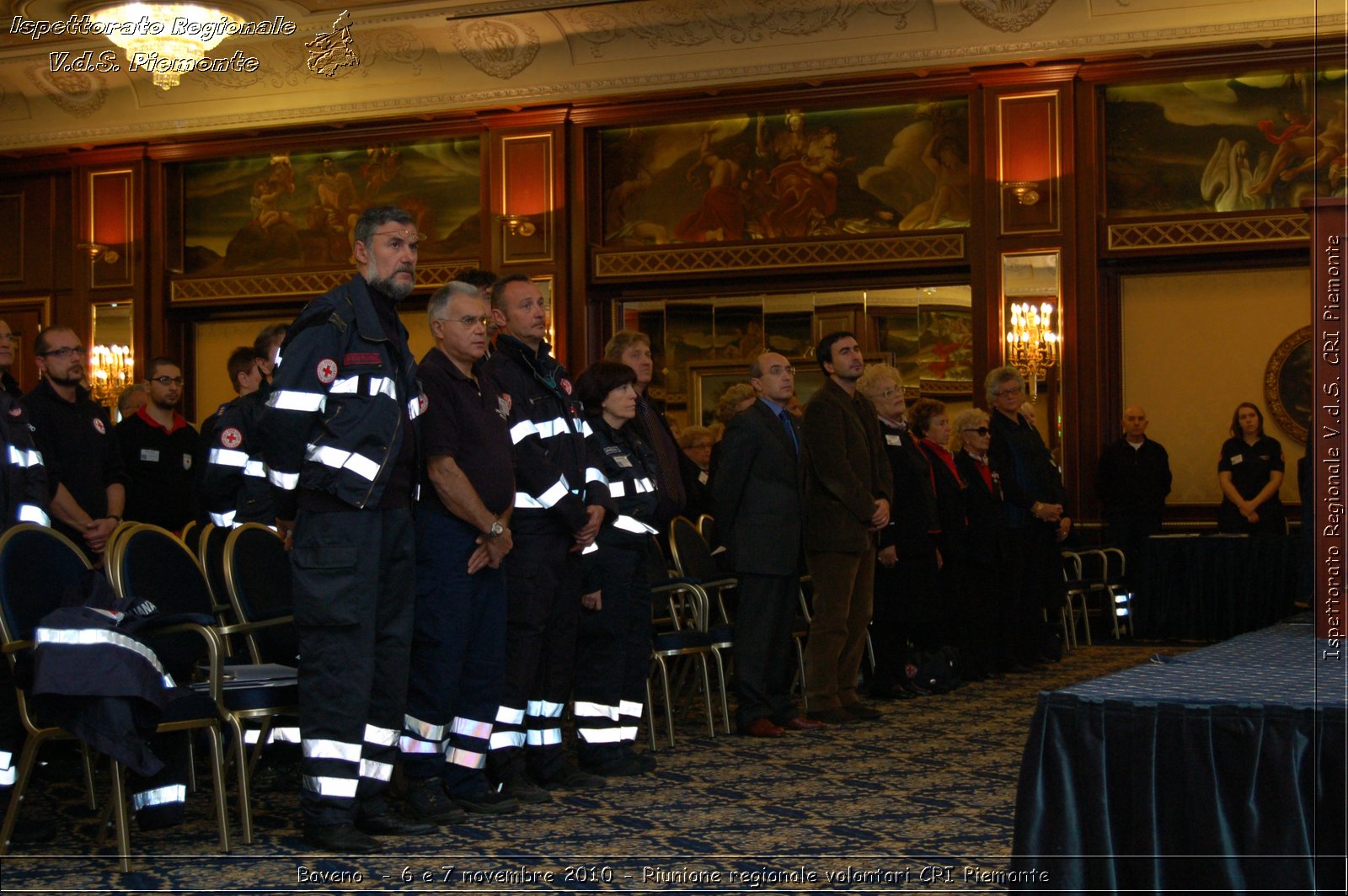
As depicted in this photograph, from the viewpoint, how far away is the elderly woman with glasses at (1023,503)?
897 cm

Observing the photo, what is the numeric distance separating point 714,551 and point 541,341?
109 inches

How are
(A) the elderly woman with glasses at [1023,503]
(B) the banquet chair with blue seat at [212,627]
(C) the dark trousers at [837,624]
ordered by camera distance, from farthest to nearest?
(A) the elderly woman with glasses at [1023,503] → (C) the dark trousers at [837,624] → (B) the banquet chair with blue seat at [212,627]

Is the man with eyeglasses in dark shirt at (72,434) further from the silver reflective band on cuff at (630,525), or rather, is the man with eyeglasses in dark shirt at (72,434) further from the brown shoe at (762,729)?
the brown shoe at (762,729)

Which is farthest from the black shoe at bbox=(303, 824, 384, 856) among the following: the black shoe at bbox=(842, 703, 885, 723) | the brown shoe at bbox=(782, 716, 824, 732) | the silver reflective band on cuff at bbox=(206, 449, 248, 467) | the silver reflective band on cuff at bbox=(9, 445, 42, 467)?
the black shoe at bbox=(842, 703, 885, 723)

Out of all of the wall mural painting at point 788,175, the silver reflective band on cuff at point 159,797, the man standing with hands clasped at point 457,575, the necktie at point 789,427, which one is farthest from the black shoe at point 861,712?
the wall mural painting at point 788,175

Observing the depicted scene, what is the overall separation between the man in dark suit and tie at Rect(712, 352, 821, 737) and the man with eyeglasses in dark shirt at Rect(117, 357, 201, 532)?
10.1 feet

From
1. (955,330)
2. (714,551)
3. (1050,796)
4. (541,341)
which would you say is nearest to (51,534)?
(541,341)

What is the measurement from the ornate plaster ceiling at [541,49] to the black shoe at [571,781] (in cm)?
819

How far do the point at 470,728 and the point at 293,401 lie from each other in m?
1.27

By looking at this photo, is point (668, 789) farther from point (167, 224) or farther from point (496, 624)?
point (167, 224)

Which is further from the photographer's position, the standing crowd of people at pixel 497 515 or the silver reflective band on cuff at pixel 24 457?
the silver reflective band on cuff at pixel 24 457

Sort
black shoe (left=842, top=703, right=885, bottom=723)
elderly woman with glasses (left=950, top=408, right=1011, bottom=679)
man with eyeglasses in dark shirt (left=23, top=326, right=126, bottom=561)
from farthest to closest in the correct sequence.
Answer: elderly woman with glasses (left=950, top=408, right=1011, bottom=679) < black shoe (left=842, top=703, right=885, bottom=723) < man with eyeglasses in dark shirt (left=23, top=326, right=126, bottom=561)

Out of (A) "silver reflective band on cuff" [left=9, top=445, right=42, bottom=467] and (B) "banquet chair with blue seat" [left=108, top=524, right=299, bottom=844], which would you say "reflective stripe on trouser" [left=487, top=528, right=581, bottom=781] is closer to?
(B) "banquet chair with blue seat" [left=108, top=524, right=299, bottom=844]

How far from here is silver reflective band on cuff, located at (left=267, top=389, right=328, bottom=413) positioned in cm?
417
